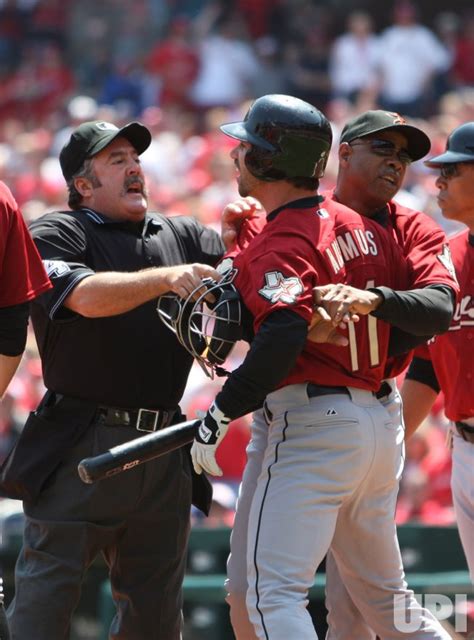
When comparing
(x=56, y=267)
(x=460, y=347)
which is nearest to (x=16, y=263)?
(x=56, y=267)

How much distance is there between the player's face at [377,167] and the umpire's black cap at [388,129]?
2 cm

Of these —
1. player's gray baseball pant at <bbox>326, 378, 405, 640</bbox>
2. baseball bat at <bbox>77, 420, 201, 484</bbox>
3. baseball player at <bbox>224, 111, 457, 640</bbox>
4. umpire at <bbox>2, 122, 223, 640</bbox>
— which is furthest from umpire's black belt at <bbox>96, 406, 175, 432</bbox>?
player's gray baseball pant at <bbox>326, 378, 405, 640</bbox>

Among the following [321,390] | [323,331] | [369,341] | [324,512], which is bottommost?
[324,512]

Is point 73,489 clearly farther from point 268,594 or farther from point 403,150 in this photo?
point 403,150

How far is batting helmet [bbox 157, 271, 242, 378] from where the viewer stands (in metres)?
3.81

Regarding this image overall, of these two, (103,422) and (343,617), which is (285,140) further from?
(343,617)

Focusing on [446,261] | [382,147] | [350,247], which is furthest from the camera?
[382,147]

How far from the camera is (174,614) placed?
446 centimetres

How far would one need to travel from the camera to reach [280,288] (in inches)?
146

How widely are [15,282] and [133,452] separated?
2.22ft

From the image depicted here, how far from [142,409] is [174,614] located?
0.75 m

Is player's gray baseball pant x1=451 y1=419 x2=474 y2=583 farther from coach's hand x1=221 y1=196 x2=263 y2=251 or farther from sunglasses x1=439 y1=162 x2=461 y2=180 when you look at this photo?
Answer: coach's hand x1=221 y1=196 x2=263 y2=251

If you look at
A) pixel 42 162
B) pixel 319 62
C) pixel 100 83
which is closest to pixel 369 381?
pixel 42 162

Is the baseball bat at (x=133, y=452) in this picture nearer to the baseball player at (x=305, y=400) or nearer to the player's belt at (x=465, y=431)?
the baseball player at (x=305, y=400)
